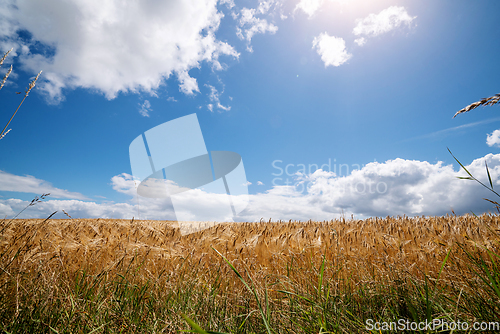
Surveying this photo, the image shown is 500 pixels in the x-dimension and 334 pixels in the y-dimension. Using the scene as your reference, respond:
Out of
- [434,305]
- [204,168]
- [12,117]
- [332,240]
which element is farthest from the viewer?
[204,168]

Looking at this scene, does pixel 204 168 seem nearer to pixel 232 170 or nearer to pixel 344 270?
pixel 232 170

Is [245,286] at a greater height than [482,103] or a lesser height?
lesser

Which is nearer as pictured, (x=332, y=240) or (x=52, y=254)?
(x=52, y=254)

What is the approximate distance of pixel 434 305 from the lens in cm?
172

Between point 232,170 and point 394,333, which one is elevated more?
point 232,170

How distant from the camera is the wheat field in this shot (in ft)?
5.70

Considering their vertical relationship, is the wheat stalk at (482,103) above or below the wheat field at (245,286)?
above

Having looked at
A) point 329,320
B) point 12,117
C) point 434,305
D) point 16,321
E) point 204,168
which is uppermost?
point 204,168

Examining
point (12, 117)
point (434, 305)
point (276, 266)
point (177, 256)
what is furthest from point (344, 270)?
point (12, 117)

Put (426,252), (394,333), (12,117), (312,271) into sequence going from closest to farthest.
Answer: (394,333) → (12,117) → (312,271) → (426,252)

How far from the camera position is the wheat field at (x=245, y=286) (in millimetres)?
1738

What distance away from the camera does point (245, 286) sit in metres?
2.61

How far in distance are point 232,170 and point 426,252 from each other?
22.3 ft

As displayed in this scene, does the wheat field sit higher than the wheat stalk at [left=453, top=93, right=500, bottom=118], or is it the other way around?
the wheat stalk at [left=453, top=93, right=500, bottom=118]
